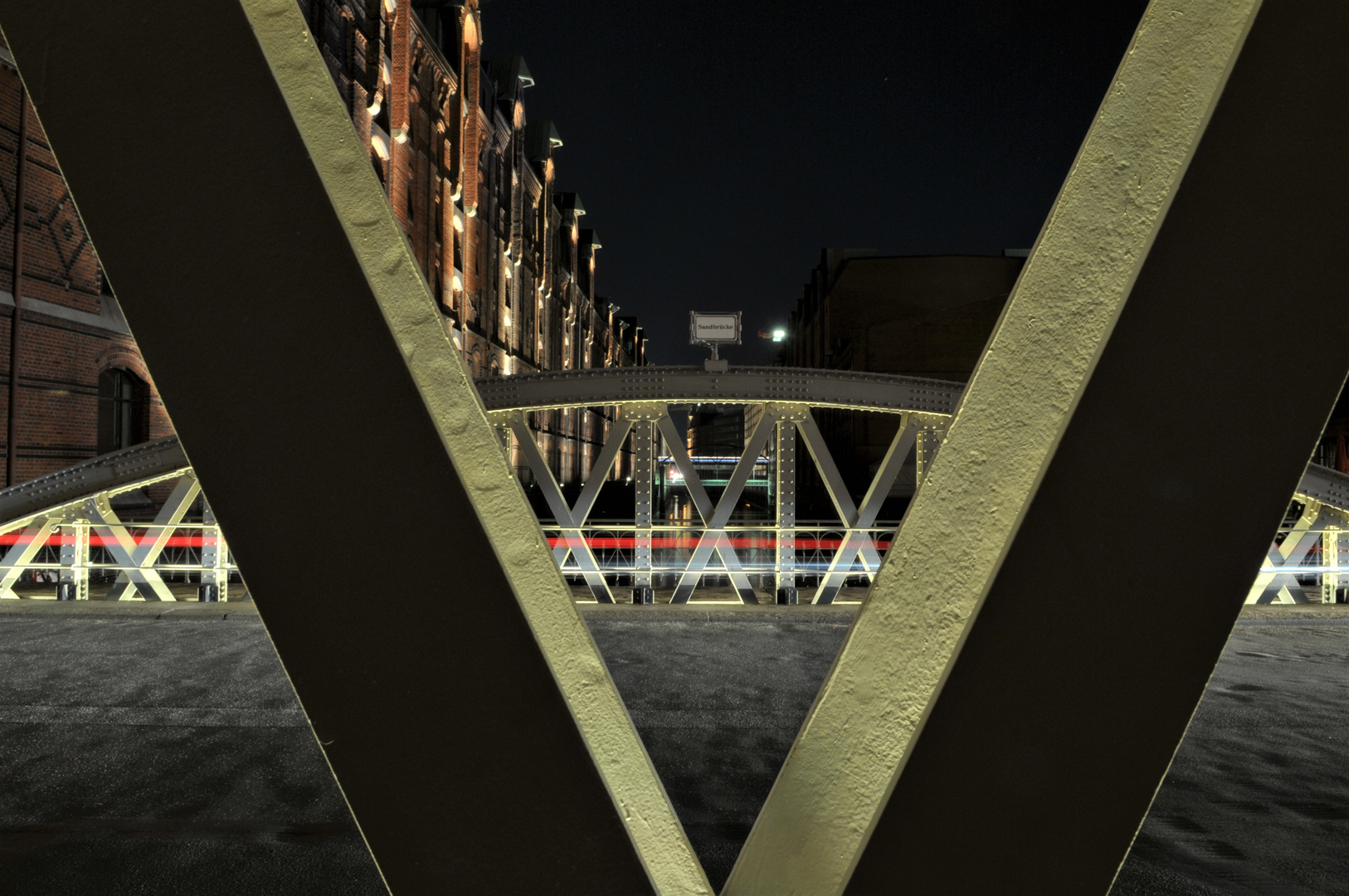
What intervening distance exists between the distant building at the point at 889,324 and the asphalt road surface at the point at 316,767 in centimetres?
2091

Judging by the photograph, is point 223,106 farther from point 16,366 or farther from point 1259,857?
point 16,366

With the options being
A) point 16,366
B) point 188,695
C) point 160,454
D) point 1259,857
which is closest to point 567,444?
point 16,366

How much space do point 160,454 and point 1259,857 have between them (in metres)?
10.8

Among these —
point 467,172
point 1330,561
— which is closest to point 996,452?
point 1330,561

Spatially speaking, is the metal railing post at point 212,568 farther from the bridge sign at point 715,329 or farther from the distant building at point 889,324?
the distant building at point 889,324

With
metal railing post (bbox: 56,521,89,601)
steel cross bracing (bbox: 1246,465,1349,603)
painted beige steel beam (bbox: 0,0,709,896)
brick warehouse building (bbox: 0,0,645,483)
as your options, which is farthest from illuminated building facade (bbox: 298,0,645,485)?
steel cross bracing (bbox: 1246,465,1349,603)

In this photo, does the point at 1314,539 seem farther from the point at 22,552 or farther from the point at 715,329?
the point at 22,552

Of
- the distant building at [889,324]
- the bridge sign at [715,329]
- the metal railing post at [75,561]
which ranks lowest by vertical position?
the metal railing post at [75,561]

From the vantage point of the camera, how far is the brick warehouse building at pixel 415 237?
12.8m

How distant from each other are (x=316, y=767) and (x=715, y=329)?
7649 mm

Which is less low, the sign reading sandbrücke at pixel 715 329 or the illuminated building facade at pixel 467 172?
the illuminated building facade at pixel 467 172

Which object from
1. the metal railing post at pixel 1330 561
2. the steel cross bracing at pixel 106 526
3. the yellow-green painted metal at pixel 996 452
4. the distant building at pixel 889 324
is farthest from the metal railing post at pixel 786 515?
the distant building at pixel 889 324

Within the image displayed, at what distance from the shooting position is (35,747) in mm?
4070

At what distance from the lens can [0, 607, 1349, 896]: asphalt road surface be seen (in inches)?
112
